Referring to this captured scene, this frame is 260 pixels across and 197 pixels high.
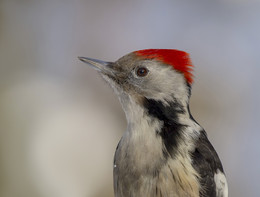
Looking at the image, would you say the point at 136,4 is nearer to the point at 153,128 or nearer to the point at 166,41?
the point at 166,41

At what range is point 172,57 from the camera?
9.02 feet

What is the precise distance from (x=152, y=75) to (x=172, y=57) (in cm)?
18

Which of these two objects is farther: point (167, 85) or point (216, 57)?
point (216, 57)

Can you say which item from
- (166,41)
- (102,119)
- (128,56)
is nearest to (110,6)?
(166,41)

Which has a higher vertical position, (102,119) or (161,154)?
(161,154)

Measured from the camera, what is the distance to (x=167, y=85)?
2783 millimetres

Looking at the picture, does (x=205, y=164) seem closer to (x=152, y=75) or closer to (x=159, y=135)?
(x=159, y=135)

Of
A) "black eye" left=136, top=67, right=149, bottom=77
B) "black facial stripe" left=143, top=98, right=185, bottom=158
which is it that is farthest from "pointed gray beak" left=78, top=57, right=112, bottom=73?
"black facial stripe" left=143, top=98, right=185, bottom=158

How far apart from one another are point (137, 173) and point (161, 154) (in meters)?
0.18

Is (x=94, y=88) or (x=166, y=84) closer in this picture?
(x=166, y=84)

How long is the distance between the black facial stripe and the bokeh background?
2538 millimetres

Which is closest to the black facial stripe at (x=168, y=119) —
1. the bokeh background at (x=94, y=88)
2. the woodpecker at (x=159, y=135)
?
the woodpecker at (x=159, y=135)

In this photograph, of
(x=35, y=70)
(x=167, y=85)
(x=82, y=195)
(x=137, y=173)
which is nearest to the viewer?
(x=137, y=173)

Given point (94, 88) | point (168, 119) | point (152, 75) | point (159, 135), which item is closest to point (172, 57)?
→ point (152, 75)
